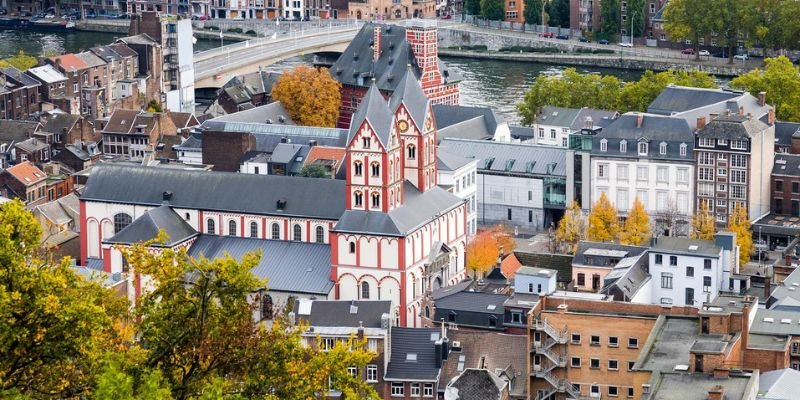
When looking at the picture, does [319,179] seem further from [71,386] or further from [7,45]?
[7,45]

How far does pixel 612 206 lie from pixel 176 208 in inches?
680

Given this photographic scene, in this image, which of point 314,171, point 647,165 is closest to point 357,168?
point 314,171

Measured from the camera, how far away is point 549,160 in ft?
243

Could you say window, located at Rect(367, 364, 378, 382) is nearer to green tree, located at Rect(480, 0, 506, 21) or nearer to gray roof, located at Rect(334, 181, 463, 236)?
gray roof, located at Rect(334, 181, 463, 236)

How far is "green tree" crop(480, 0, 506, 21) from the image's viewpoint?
142m

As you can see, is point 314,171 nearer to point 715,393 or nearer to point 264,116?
point 264,116

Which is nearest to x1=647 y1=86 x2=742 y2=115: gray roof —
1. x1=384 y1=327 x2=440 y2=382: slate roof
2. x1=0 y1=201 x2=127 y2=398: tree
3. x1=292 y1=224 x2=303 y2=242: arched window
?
x1=292 y1=224 x2=303 y2=242: arched window

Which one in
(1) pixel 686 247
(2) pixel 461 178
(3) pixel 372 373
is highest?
(2) pixel 461 178

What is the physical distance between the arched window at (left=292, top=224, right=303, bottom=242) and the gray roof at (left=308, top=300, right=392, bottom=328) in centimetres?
886

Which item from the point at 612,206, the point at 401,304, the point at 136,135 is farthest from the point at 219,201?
the point at 136,135

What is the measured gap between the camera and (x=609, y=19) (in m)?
131

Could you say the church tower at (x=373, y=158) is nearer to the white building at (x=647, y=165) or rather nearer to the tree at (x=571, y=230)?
the tree at (x=571, y=230)

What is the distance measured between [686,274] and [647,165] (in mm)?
12621

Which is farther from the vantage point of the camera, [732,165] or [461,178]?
[732,165]
